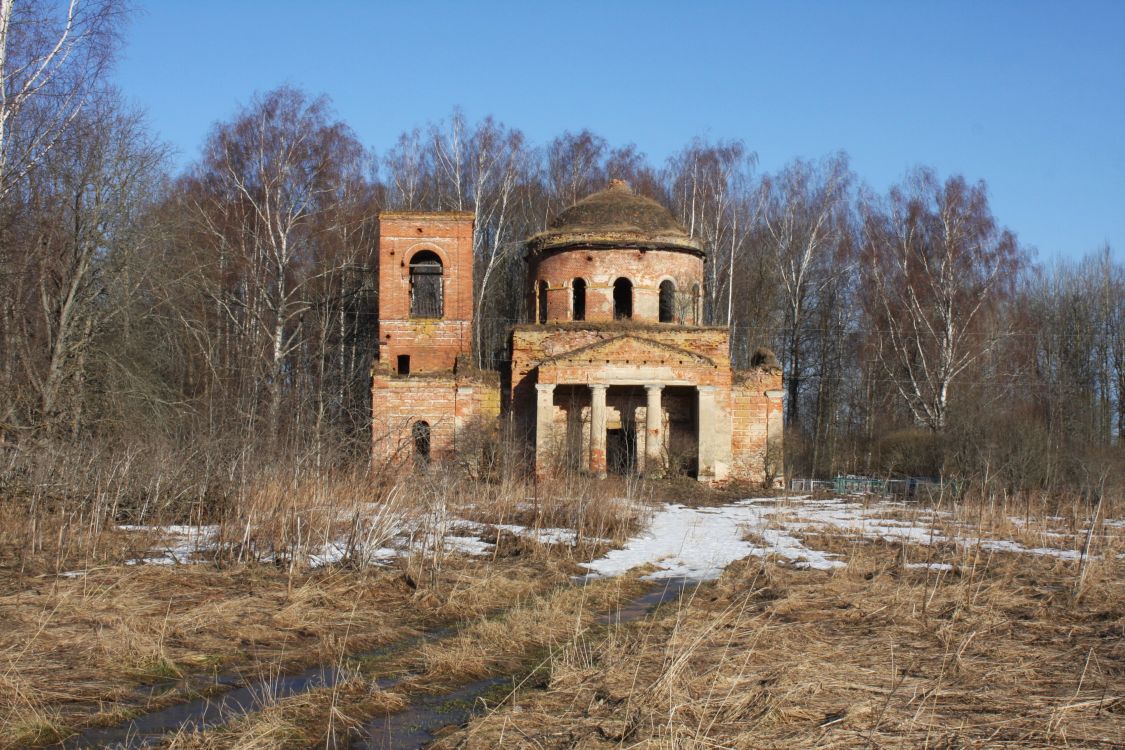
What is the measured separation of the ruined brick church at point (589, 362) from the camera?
22.8 meters

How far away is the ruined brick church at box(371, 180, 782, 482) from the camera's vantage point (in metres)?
22.8

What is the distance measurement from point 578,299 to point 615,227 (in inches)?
78.0

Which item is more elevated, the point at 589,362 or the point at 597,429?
the point at 589,362

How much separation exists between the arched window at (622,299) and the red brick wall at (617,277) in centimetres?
35

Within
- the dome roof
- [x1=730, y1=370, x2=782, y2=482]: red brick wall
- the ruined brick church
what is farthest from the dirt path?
the dome roof

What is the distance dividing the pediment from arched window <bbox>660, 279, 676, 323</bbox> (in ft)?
8.73

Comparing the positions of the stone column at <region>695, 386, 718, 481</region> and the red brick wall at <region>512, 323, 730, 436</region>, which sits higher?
the red brick wall at <region>512, 323, 730, 436</region>

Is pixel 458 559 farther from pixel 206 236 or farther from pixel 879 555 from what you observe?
pixel 206 236

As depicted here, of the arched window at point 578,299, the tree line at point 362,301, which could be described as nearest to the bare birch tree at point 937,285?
the tree line at point 362,301

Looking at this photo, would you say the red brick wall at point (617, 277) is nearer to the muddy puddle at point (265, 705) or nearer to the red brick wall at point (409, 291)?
the red brick wall at point (409, 291)

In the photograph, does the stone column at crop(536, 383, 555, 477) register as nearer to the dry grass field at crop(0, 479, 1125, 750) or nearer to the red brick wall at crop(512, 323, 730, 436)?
the red brick wall at crop(512, 323, 730, 436)

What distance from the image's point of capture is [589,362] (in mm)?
22766

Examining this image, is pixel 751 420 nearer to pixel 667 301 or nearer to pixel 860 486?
pixel 860 486

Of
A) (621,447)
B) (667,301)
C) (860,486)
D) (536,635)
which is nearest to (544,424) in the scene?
A: (621,447)
